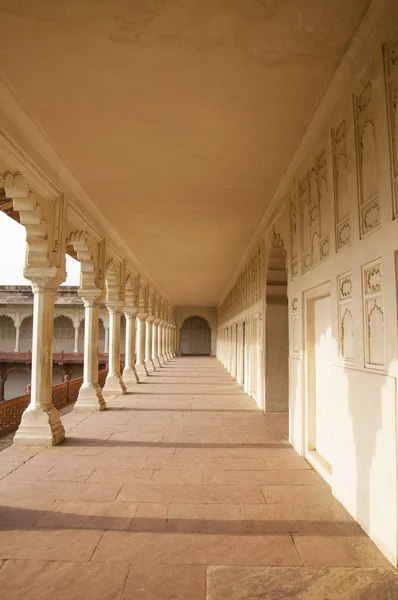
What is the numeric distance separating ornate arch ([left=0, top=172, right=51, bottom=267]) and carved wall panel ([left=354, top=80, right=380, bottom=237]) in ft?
12.0

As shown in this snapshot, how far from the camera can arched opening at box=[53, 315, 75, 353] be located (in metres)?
32.7

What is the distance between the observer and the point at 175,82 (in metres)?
3.89

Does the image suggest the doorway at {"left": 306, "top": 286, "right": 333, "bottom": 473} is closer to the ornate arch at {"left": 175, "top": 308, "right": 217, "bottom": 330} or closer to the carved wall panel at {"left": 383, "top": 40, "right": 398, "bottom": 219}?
the carved wall panel at {"left": 383, "top": 40, "right": 398, "bottom": 219}

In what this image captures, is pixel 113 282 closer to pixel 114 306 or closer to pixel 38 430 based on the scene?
pixel 114 306

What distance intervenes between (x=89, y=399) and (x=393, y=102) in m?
7.38

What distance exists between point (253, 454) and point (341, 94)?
4154 mm

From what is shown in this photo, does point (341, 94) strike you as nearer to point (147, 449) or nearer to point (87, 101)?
point (87, 101)

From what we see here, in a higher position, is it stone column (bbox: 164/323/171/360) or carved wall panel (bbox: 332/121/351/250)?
carved wall panel (bbox: 332/121/351/250)

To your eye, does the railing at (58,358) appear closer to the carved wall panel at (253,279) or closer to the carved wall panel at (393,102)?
the carved wall panel at (253,279)

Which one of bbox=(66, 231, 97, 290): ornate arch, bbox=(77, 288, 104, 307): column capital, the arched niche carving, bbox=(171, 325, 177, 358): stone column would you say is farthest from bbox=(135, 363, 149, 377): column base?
bbox=(171, 325, 177, 358): stone column

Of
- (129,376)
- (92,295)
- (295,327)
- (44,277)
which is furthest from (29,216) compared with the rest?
(129,376)

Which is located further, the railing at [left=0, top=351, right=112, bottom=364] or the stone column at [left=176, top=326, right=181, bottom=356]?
the stone column at [left=176, top=326, right=181, bottom=356]

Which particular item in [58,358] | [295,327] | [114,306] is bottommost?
[58,358]

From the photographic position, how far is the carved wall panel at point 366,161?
10.8 feet
